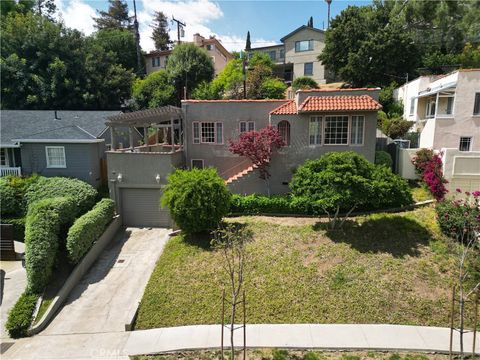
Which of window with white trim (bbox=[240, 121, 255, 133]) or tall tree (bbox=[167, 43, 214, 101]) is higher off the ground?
tall tree (bbox=[167, 43, 214, 101])

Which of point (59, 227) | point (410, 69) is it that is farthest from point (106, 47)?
point (410, 69)

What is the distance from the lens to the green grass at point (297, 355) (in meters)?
8.58

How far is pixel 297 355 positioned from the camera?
28.7 feet

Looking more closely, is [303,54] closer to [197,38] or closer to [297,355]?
[197,38]

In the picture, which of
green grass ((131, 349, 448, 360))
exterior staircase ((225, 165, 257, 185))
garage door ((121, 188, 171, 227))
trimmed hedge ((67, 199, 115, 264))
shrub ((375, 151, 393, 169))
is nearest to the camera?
green grass ((131, 349, 448, 360))

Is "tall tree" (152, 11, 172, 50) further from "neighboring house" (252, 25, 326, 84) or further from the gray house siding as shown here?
the gray house siding

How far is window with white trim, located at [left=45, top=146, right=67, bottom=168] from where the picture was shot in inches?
776

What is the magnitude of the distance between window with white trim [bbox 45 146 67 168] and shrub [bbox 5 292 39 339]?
10.2 m

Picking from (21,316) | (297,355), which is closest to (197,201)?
(21,316)

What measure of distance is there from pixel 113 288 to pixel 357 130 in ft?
50.1

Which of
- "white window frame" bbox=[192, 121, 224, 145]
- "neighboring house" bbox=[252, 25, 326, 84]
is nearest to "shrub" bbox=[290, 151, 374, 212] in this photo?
"white window frame" bbox=[192, 121, 224, 145]

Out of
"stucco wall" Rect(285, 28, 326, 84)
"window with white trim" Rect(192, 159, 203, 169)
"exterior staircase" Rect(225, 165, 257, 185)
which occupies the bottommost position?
"exterior staircase" Rect(225, 165, 257, 185)

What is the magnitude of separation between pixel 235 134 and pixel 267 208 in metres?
5.97

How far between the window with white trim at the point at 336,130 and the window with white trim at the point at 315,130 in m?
0.41
